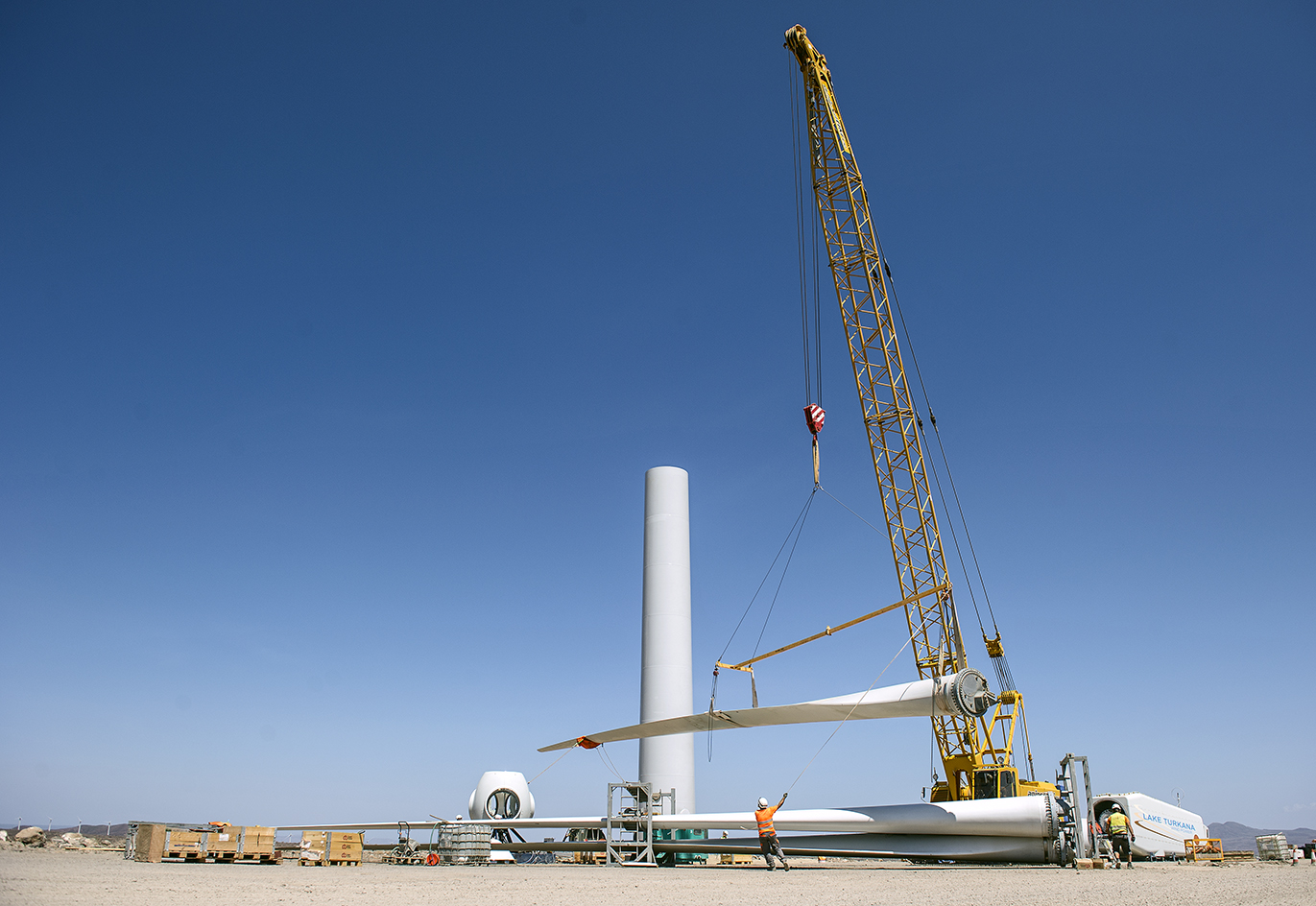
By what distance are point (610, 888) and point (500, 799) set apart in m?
19.7

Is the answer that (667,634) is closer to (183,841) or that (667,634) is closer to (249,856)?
(249,856)

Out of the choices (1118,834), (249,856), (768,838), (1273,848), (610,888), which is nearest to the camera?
(610,888)

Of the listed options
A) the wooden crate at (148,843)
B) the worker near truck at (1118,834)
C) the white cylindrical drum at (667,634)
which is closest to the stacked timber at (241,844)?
the wooden crate at (148,843)

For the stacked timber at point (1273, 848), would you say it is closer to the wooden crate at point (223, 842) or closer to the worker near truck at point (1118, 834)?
the worker near truck at point (1118, 834)

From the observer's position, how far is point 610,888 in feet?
39.7

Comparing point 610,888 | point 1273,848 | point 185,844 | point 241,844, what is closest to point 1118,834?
point 1273,848

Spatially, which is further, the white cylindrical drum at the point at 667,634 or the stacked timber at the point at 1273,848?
the white cylindrical drum at the point at 667,634

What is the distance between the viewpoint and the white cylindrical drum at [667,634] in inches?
1174

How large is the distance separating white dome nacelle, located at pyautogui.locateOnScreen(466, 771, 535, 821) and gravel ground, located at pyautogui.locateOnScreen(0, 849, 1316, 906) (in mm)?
14170

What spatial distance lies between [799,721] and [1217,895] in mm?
12542

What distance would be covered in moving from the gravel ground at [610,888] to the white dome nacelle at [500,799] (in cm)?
1417

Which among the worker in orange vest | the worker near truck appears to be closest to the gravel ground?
the worker in orange vest

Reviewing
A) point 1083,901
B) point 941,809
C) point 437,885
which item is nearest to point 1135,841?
point 941,809

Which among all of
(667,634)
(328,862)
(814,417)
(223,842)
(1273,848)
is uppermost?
(814,417)
